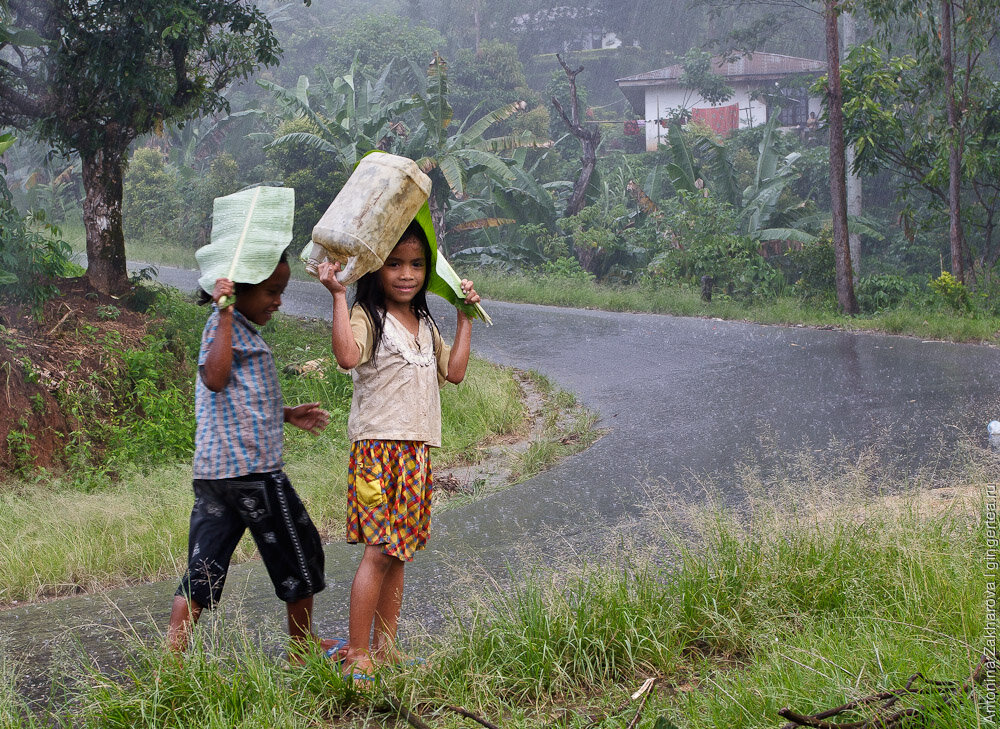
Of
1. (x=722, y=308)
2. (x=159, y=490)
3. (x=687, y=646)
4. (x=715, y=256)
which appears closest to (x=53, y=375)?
(x=159, y=490)

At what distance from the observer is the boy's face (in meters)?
3.47

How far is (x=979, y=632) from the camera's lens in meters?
3.07

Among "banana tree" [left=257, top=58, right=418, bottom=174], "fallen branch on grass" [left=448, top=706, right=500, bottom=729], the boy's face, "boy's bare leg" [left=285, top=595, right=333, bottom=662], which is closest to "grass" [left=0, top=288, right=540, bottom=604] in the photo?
"boy's bare leg" [left=285, top=595, right=333, bottom=662]

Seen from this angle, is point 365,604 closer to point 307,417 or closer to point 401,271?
point 307,417

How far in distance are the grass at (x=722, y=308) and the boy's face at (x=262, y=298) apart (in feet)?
35.7

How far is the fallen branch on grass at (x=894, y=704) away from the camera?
2.38 m

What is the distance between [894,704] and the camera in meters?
2.58

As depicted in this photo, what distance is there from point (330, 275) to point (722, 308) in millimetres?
14236

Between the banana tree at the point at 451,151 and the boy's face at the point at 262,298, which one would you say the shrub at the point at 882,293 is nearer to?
the banana tree at the point at 451,151

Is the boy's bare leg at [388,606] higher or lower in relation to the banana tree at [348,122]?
lower

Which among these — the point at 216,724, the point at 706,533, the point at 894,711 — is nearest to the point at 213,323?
the point at 216,724

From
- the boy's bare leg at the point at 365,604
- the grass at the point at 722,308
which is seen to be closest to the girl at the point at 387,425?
the boy's bare leg at the point at 365,604

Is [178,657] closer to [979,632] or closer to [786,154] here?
[979,632]

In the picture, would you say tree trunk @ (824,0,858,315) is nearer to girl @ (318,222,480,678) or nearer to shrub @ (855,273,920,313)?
shrub @ (855,273,920,313)
